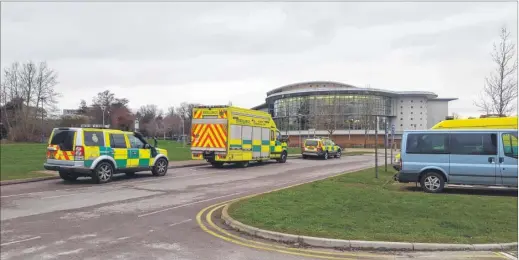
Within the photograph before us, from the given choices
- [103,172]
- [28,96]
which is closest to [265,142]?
[103,172]

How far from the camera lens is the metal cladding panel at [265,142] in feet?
78.3

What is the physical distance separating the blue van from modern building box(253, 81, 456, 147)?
223ft

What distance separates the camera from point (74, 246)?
633 centimetres

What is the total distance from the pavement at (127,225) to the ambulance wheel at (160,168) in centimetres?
272

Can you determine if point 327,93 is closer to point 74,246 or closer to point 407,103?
point 407,103

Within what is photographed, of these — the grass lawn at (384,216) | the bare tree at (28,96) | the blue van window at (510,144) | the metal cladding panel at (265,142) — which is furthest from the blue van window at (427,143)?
the bare tree at (28,96)

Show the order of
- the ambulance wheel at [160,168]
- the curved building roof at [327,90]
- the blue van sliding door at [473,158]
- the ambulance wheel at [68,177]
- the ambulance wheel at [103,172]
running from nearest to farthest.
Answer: the blue van sliding door at [473,158] < the ambulance wheel at [103,172] < the ambulance wheel at [68,177] < the ambulance wheel at [160,168] < the curved building roof at [327,90]

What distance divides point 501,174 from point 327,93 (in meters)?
82.2

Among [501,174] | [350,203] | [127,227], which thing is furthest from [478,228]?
[127,227]

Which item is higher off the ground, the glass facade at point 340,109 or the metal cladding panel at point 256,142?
the glass facade at point 340,109

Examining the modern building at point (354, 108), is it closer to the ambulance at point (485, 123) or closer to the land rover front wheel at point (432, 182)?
the ambulance at point (485, 123)

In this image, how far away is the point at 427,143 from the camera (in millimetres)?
12406

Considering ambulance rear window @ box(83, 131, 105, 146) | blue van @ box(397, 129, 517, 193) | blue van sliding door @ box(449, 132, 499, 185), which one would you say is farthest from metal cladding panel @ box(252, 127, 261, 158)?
blue van sliding door @ box(449, 132, 499, 185)

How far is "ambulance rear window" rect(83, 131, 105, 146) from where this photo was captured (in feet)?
46.6
